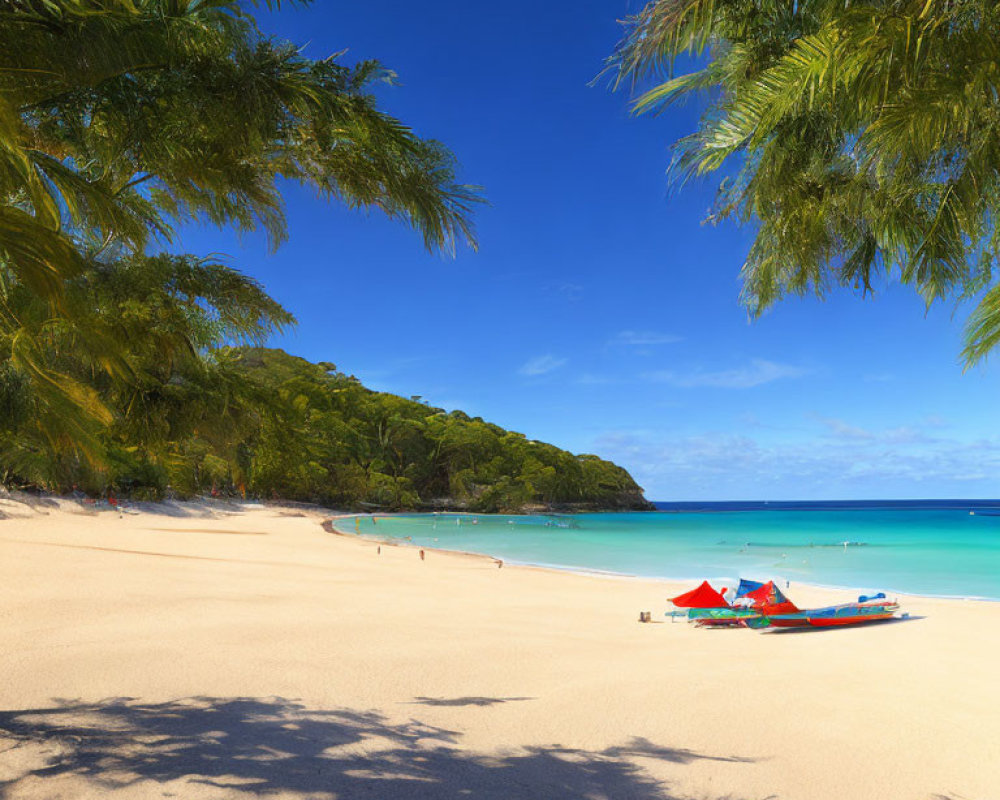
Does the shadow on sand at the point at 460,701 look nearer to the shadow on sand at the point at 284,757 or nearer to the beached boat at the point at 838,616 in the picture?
the shadow on sand at the point at 284,757

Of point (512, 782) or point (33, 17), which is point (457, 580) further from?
point (33, 17)

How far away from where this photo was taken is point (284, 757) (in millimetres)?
3639

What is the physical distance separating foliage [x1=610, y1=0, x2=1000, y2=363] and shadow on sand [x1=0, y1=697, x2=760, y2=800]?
125 inches

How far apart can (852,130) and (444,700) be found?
16.4ft

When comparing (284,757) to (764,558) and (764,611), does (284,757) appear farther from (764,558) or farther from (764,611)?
(764,558)

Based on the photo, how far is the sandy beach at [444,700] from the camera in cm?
356

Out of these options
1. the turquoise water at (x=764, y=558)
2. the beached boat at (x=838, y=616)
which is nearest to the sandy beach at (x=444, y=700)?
the beached boat at (x=838, y=616)

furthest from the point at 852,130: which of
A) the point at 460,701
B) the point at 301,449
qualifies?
the point at 460,701

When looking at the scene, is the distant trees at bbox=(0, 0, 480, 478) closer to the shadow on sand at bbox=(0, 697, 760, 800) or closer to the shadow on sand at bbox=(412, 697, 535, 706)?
the shadow on sand at bbox=(0, 697, 760, 800)

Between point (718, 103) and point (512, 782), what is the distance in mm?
3826

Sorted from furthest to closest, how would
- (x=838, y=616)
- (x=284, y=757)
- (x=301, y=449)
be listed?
(x=838, y=616) → (x=284, y=757) → (x=301, y=449)

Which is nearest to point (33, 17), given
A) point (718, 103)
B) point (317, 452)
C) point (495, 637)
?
point (317, 452)

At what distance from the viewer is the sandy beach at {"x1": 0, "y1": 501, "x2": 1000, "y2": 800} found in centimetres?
356

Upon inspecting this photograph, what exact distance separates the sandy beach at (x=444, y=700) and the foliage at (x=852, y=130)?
324 cm
